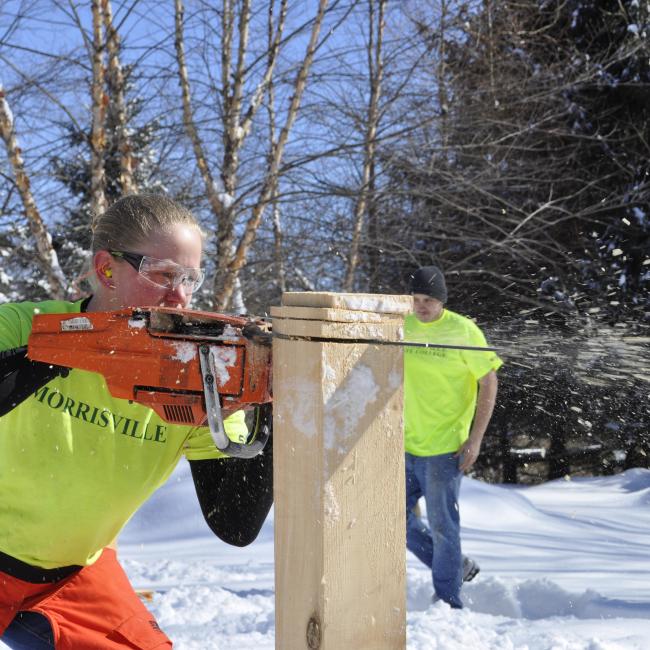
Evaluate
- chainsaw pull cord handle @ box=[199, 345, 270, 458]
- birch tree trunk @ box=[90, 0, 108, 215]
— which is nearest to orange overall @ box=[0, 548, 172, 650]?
chainsaw pull cord handle @ box=[199, 345, 270, 458]

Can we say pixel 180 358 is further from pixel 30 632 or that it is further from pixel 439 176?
pixel 439 176

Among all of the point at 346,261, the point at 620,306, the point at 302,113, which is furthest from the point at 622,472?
the point at 302,113

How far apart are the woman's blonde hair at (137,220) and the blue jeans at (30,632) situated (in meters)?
0.91

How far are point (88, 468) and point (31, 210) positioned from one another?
6188 mm

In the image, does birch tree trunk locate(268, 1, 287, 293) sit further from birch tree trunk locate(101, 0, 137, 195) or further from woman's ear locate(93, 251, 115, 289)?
woman's ear locate(93, 251, 115, 289)

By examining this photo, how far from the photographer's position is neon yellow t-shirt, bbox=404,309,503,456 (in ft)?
14.4

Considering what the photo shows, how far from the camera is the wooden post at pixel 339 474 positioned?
1.18m

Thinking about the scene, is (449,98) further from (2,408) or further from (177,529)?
(2,408)

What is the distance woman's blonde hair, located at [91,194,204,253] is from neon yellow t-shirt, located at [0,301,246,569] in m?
0.19

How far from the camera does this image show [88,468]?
183 cm

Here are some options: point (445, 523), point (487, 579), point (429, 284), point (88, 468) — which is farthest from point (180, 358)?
point (487, 579)

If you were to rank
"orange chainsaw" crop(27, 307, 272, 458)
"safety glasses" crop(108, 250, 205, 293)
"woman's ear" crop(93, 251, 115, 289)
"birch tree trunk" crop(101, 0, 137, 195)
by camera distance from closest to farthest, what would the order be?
1. "orange chainsaw" crop(27, 307, 272, 458)
2. "safety glasses" crop(108, 250, 205, 293)
3. "woman's ear" crop(93, 251, 115, 289)
4. "birch tree trunk" crop(101, 0, 137, 195)

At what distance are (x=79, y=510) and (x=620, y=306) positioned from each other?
8211 millimetres

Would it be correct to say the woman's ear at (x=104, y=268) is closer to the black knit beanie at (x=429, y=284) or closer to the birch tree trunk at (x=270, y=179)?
the black knit beanie at (x=429, y=284)
